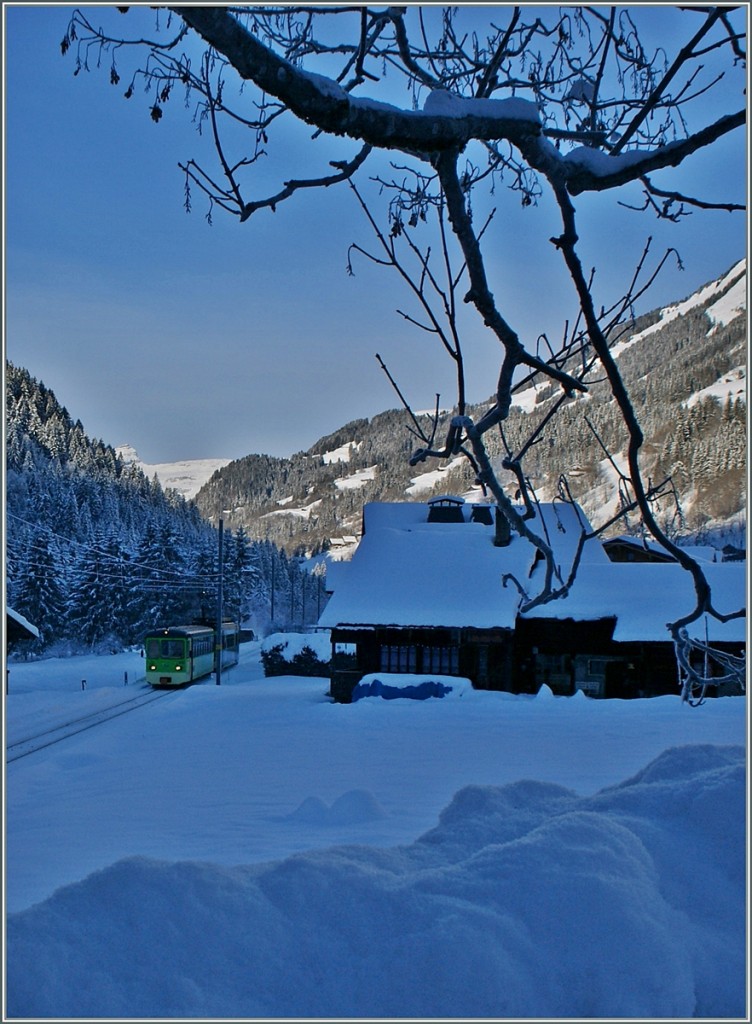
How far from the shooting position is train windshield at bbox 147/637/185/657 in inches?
1194

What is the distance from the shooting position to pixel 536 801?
351 cm

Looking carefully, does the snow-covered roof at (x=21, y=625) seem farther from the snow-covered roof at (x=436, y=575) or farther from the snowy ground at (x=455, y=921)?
the snowy ground at (x=455, y=921)

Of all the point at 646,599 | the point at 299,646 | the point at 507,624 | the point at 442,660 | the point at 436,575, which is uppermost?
the point at 436,575

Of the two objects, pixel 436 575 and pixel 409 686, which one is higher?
pixel 436 575

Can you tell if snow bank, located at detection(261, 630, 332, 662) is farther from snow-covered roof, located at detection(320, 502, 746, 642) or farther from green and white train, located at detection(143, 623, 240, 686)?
snow-covered roof, located at detection(320, 502, 746, 642)

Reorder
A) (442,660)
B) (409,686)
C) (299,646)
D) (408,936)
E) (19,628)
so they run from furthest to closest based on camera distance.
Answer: (299,646) → (442,660) → (409,686) → (19,628) → (408,936)

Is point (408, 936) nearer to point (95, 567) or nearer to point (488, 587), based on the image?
point (488, 587)

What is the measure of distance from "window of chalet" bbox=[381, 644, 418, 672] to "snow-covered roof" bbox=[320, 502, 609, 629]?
1.24 m

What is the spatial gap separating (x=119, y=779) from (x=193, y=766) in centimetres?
123

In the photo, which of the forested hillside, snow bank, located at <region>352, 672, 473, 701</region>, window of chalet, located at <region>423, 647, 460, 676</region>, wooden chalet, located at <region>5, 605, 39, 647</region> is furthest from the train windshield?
window of chalet, located at <region>423, 647, 460, 676</region>

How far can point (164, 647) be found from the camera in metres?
30.6

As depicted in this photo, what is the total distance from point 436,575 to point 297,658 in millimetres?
13916

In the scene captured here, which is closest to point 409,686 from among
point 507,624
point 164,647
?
point 507,624

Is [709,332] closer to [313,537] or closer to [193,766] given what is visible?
[313,537]
